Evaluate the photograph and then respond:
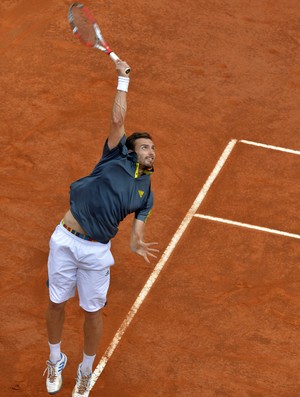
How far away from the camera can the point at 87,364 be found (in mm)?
10539

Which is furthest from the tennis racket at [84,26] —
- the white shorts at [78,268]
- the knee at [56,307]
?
the knee at [56,307]

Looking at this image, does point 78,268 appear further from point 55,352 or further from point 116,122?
point 116,122

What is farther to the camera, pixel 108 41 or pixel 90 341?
pixel 108 41

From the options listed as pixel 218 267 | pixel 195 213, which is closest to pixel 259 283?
pixel 218 267

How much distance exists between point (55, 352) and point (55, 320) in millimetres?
439

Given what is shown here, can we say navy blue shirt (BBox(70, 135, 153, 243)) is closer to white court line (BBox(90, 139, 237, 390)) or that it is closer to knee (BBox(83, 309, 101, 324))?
knee (BBox(83, 309, 101, 324))

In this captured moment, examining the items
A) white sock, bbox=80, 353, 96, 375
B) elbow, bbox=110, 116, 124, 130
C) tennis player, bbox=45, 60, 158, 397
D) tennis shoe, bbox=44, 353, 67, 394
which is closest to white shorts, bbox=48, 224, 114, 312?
tennis player, bbox=45, 60, 158, 397

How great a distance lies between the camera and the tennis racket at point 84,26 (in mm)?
10798

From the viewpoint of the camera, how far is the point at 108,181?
32.3 ft

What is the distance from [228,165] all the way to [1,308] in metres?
4.52

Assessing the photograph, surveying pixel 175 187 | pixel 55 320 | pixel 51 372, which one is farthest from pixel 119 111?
pixel 175 187

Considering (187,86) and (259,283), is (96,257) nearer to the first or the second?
(259,283)

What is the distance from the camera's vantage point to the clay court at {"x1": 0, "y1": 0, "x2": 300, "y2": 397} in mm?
11328

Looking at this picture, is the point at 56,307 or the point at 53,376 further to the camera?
the point at 53,376
